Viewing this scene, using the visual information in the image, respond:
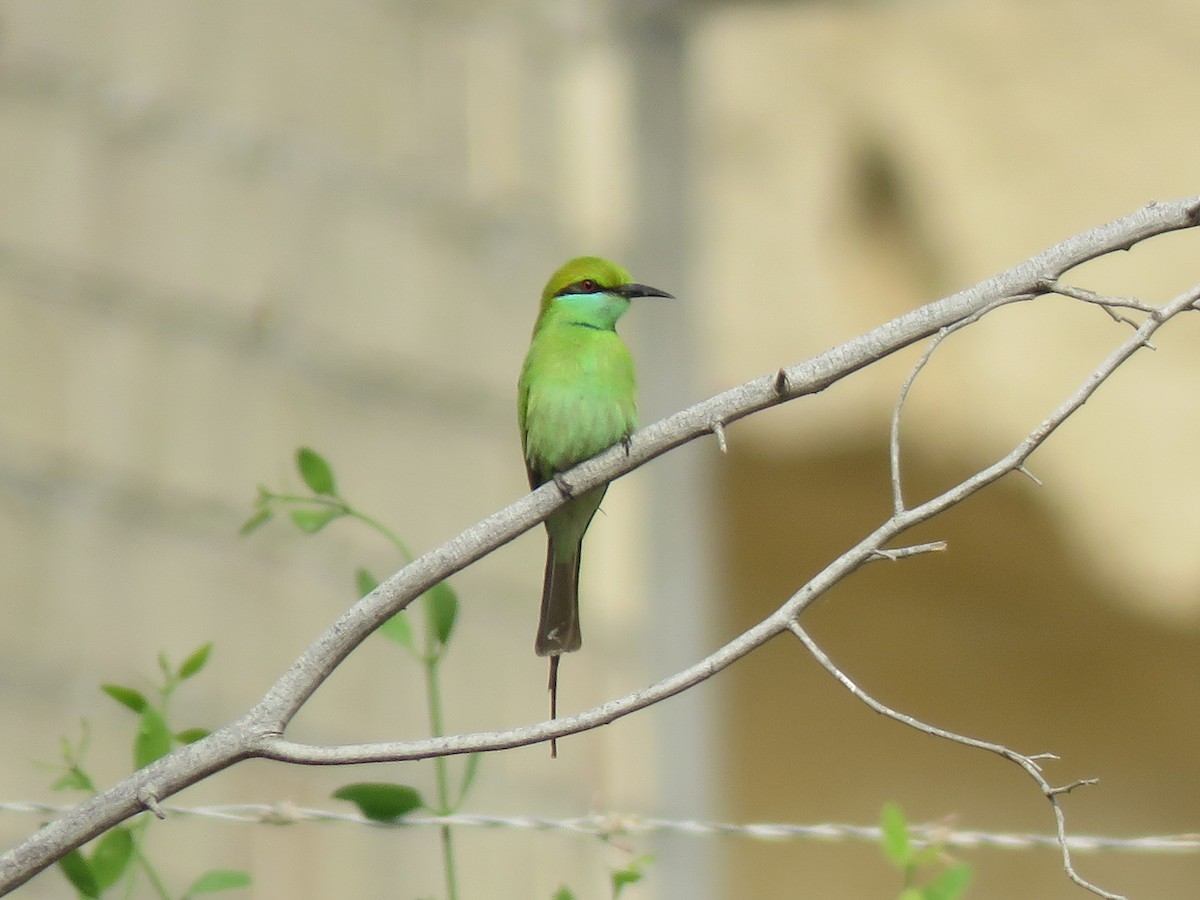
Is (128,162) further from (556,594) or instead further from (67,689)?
(556,594)

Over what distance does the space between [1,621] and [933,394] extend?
242cm

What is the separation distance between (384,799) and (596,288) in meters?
0.74

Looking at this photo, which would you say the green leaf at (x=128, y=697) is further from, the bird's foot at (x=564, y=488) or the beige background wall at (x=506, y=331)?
the beige background wall at (x=506, y=331)

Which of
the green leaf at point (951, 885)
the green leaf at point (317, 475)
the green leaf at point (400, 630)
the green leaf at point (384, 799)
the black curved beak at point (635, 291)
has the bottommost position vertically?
the green leaf at point (951, 885)

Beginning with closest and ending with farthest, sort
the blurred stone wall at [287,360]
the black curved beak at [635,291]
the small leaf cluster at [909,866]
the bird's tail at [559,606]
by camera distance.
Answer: the small leaf cluster at [909,866]
the bird's tail at [559,606]
the black curved beak at [635,291]
the blurred stone wall at [287,360]

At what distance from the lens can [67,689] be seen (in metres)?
2.05

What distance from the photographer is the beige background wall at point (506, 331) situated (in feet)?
6.97

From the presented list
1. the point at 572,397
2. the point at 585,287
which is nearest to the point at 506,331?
the point at 585,287

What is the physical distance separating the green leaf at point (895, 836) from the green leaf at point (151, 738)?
0.49m

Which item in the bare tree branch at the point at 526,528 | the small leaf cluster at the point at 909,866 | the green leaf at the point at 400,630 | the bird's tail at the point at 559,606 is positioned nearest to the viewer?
the bare tree branch at the point at 526,528

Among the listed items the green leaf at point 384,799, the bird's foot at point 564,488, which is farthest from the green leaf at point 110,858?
the bird's foot at point 564,488

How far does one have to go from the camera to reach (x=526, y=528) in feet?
3.47

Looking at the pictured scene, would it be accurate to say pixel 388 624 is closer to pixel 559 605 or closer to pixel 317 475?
pixel 317 475

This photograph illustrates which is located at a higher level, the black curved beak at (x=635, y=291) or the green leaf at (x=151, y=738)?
the black curved beak at (x=635, y=291)
